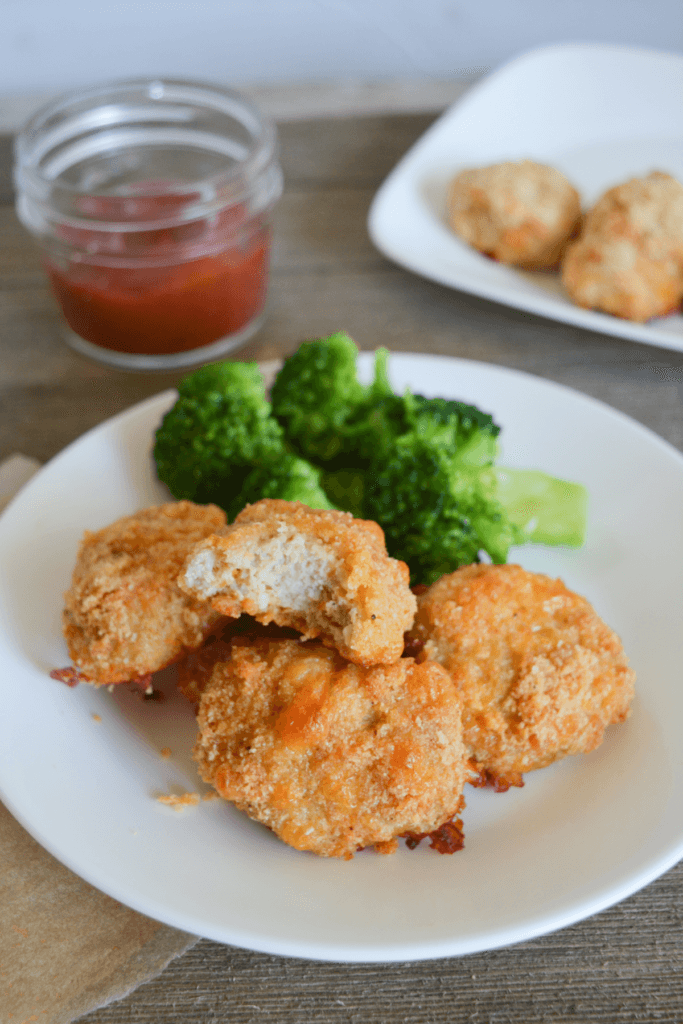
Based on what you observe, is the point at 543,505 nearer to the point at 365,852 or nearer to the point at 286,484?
the point at 286,484

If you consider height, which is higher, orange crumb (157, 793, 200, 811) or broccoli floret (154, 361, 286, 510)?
broccoli floret (154, 361, 286, 510)

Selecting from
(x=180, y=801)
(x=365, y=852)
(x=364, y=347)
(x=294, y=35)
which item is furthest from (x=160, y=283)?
(x=294, y=35)

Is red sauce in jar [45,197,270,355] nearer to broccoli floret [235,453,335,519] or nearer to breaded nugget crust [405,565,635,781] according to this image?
broccoli floret [235,453,335,519]

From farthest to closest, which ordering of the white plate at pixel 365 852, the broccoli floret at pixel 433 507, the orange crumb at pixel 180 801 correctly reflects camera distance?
the broccoli floret at pixel 433 507 → the orange crumb at pixel 180 801 → the white plate at pixel 365 852

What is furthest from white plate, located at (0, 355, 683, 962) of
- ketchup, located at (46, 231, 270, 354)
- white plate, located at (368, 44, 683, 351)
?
white plate, located at (368, 44, 683, 351)

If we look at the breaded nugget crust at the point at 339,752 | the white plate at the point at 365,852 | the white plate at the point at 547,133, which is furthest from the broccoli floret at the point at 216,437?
the white plate at the point at 547,133

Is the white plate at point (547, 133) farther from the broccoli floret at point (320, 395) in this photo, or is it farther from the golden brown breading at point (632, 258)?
the broccoli floret at point (320, 395)

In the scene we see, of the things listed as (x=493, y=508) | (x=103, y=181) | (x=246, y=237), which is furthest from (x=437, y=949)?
Answer: (x=103, y=181)
